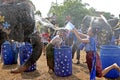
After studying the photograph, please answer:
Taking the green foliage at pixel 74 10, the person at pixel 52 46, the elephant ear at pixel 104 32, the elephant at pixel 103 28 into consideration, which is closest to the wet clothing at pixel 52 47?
the person at pixel 52 46

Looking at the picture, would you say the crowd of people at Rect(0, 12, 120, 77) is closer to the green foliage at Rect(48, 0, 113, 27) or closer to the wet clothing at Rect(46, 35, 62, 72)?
the wet clothing at Rect(46, 35, 62, 72)

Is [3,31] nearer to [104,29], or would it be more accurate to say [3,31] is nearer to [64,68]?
[64,68]

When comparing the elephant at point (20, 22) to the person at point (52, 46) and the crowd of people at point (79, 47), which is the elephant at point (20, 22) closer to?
the crowd of people at point (79, 47)

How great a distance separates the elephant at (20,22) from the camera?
1.82m

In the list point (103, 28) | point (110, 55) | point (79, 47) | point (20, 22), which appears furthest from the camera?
point (103, 28)

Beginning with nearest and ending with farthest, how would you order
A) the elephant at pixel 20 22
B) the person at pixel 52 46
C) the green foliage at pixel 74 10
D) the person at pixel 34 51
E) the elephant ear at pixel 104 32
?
Result: 1. the elephant at pixel 20 22
2. the person at pixel 34 51
3. the person at pixel 52 46
4. the elephant ear at pixel 104 32
5. the green foliage at pixel 74 10

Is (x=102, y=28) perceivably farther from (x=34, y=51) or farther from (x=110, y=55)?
(x=34, y=51)

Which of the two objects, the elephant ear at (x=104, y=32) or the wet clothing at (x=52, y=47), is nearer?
the wet clothing at (x=52, y=47)

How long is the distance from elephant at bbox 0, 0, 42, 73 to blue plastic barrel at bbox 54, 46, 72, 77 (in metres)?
4.39

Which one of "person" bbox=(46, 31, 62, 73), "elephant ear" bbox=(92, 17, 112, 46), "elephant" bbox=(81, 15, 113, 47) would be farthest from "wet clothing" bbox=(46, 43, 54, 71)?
"elephant ear" bbox=(92, 17, 112, 46)

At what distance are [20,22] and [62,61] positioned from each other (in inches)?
188

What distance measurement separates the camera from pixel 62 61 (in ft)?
21.4

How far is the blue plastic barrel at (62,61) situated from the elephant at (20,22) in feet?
14.4

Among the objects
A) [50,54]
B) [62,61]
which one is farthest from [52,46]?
[62,61]
